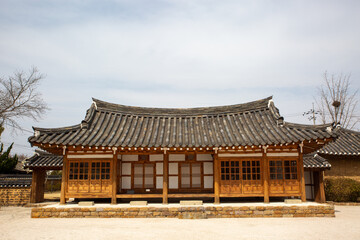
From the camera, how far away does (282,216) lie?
1353 centimetres

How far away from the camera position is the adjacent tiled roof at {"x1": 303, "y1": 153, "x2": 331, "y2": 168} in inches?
731

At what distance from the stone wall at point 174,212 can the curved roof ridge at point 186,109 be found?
6.12 meters

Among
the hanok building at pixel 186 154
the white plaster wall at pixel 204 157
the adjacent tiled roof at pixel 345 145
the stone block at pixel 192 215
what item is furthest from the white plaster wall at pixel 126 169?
the adjacent tiled roof at pixel 345 145

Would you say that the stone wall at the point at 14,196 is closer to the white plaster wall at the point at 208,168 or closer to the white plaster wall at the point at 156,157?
the white plaster wall at the point at 156,157

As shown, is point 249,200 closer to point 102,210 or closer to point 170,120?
point 170,120

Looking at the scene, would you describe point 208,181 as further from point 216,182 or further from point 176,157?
point 176,157

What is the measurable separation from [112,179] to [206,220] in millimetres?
5207

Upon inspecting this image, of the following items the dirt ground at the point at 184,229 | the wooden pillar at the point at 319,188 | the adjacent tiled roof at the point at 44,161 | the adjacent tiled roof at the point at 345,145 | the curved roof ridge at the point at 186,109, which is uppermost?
the curved roof ridge at the point at 186,109

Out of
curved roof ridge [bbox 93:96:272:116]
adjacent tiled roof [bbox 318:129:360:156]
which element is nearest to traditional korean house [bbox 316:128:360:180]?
adjacent tiled roof [bbox 318:129:360:156]

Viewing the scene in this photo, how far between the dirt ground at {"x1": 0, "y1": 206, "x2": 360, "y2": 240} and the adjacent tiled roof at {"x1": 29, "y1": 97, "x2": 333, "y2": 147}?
3.53 m

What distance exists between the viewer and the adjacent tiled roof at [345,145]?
69.3 feet

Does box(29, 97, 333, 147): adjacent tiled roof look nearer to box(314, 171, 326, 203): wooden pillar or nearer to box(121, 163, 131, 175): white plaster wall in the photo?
box(121, 163, 131, 175): white plaster wall

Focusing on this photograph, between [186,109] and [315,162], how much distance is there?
9.18 metres

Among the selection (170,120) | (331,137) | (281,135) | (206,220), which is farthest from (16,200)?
(331,137)
